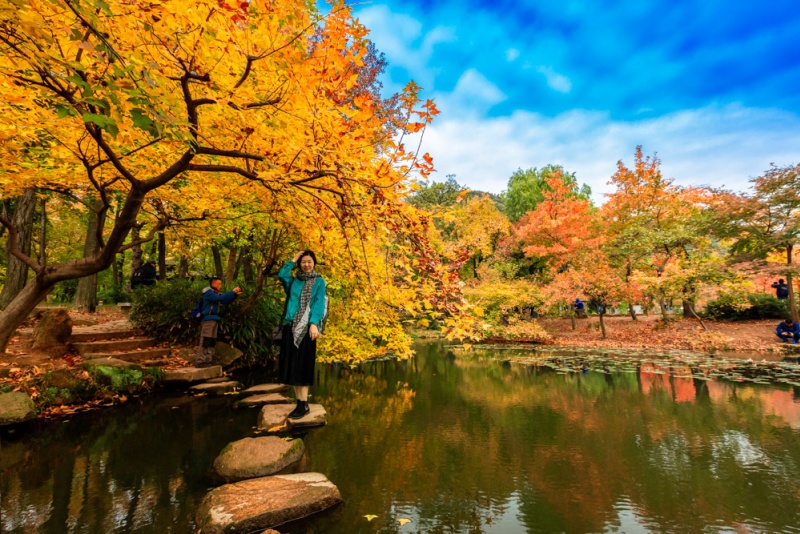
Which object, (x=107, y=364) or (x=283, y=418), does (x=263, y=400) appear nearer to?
(x=283, y=418)

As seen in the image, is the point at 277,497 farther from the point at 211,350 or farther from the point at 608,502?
the point at 211,350

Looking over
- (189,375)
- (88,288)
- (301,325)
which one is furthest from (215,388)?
(88,288)

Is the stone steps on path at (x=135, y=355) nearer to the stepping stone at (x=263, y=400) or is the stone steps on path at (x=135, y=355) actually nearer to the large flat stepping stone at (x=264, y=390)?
the large flat stepping stone at (x=264, y=390)

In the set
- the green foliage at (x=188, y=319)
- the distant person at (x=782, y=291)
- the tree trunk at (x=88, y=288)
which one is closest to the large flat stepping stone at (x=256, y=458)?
the green foliage at (x=188, y=319)

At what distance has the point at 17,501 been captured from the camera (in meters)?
2.50

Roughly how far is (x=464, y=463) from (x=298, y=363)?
6.68ft

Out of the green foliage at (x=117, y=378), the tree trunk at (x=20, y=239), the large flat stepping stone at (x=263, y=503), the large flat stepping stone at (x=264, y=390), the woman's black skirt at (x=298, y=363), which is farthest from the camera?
the tree trunk at (x=20, y=239)

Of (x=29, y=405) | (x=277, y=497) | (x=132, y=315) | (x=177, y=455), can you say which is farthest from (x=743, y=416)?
(x=132, y=315)

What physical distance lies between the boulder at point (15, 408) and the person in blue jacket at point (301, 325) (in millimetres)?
2928

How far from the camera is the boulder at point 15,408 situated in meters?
3.99

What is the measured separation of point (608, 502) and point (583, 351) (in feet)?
36.6

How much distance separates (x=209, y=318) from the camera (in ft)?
21.6

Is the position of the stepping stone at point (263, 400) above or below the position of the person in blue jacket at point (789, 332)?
below

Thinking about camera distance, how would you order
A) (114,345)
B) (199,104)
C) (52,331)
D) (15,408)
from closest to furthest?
(199,104)
(15,408)
(52,331)
(114,345)
